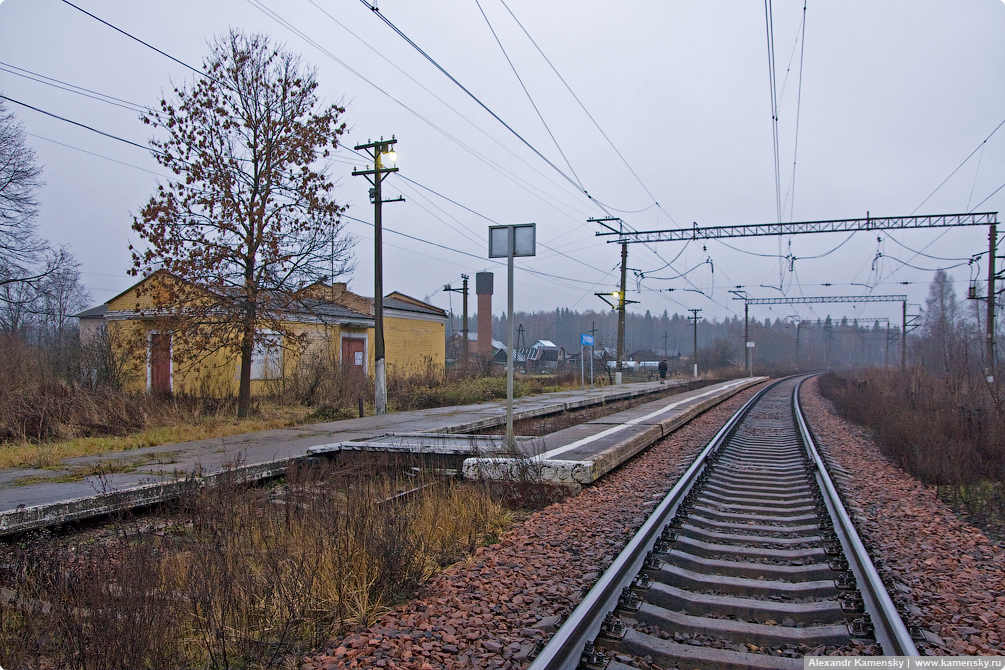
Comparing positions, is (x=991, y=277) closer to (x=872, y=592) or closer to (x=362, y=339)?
(x=362, y=339)

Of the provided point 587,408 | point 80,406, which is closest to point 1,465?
point 80,406

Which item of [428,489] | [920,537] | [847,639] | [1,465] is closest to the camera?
[847,639]

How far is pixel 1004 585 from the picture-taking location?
5.05 m

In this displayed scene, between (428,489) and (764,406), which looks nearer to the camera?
(428,489)

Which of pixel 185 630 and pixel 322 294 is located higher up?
pixel 322 294

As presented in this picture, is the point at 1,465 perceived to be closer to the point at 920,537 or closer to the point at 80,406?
the point at 80,406

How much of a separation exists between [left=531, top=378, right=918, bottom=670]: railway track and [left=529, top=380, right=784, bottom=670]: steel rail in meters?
0.01

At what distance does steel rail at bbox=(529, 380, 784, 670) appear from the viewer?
3.71m

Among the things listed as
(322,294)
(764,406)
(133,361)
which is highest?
(322,294)

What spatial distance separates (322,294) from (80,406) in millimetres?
5903

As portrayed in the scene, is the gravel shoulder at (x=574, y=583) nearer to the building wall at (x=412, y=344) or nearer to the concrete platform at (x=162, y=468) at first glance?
the concrete platform at (x=162, y=468)

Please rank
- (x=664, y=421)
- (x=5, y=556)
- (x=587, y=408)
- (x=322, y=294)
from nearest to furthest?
1. (x=5, y=556)
2. (x=664, y=421)
3. (x=322, y=294)
4. (x=587, y=408)

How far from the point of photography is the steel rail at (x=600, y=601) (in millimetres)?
3709

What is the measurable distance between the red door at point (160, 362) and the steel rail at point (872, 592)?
14143mm
